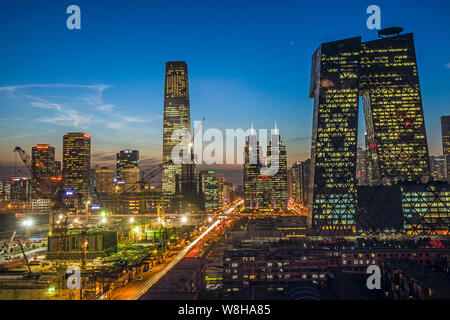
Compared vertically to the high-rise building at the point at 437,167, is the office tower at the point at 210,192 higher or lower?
lower

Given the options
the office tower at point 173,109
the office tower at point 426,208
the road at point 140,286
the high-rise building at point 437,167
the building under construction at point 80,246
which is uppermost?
the office tower at point 173,109

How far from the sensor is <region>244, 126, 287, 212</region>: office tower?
14900 centimetres

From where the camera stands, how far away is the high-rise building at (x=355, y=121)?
60344mm

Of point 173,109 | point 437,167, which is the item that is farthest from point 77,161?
point 437,167

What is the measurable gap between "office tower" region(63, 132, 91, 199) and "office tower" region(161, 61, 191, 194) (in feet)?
139

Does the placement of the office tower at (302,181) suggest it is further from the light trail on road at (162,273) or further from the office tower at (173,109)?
the light trail on road at (162,273)

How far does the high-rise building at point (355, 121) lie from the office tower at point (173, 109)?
122173 millimetres

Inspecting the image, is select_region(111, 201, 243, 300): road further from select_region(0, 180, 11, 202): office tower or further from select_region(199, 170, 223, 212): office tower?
select_region(0, 180, 11, 202): office tower

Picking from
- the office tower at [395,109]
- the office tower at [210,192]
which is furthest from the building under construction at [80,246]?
the office tower at [210,192]

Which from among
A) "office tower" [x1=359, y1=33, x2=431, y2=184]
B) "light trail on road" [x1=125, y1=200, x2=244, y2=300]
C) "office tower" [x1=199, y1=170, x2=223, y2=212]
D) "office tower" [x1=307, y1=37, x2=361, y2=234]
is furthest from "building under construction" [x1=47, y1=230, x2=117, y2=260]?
"office tower" [x1=199, y1=170, x2=223, y2=212]

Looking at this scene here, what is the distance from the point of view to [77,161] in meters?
179

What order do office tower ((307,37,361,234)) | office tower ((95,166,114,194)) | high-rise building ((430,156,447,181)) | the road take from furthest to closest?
1. office tower ((95,166,114,194))
2. high-rise building ((430,156,447,181))
3. office tower ((307,37,361,234))
4. the road

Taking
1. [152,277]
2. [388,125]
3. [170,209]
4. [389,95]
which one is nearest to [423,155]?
[388,125]

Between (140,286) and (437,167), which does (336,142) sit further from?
(437,167)
